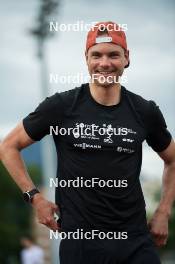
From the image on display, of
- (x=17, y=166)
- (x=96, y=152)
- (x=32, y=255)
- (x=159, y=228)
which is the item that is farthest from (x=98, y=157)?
(x=32, y=255)

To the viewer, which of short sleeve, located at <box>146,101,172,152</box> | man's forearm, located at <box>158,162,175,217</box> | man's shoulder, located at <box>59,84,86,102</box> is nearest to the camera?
man's shoulder, located at <box>59,84,86,102</box>

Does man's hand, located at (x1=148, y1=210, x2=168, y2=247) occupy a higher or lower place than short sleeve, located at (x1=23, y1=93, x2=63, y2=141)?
lower

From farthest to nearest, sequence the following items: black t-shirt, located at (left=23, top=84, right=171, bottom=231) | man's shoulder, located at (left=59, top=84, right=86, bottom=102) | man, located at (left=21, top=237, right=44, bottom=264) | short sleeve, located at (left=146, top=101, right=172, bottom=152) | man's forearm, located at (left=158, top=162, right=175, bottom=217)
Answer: man, located at (left=21, top=237, right=44, bottom=264), man's forearm, located at (left=158, top=162, right=175, bottom=217), short sleeve, located at (left=146, top=101, right=172, bottom=152), man's shoulder, located at (left=59, top=84, right=86, bottom=102), black t-shirt, located at (left=23, top=84, right=171, bottom=231)

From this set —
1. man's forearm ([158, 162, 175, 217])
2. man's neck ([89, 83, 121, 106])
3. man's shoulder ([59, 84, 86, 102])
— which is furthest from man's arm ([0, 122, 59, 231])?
man's forearm ([158, 162, 175, 217])

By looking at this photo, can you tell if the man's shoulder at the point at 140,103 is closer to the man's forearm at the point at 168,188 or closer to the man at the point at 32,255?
the man's forearm at the point at 168,188

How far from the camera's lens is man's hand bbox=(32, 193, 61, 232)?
176 inches

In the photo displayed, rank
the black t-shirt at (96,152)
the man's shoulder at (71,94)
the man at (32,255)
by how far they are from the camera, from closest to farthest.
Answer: the black t-shirt at (96,152)
the man's shoulder at (71,94)
the man at (32,255)

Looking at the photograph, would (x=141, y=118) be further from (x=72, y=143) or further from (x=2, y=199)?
(x=2, y=199)

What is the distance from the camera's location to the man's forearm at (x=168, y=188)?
4750mm

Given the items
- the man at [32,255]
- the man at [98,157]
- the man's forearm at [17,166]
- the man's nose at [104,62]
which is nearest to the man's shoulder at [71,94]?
the man at [98,157]

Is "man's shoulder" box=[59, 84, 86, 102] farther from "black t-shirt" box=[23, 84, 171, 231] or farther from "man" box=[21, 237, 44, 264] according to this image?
"man" box=[21, 237, 44, 264]

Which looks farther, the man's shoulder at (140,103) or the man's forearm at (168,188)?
the man's forearm at (168,188)

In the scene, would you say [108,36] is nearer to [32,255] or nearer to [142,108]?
[142,108]

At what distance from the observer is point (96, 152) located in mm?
4418
